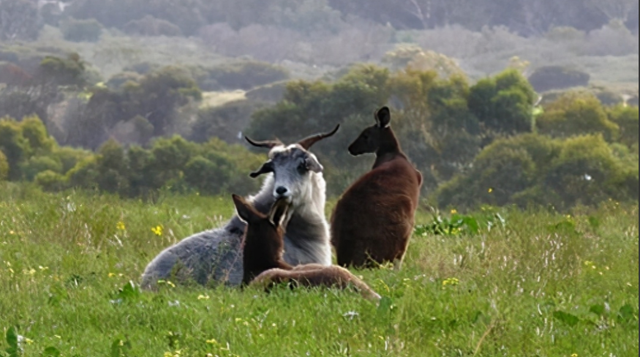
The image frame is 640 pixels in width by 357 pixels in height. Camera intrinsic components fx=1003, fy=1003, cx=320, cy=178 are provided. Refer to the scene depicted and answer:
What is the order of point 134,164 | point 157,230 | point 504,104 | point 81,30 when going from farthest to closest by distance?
point 81,30 < point 504,104 < point 134,164 < point 157,230

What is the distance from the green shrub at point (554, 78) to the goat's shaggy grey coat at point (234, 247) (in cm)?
9554

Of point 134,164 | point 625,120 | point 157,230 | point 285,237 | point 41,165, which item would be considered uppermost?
point 285,237

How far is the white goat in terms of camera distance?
30.3 ft

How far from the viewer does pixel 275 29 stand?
101m

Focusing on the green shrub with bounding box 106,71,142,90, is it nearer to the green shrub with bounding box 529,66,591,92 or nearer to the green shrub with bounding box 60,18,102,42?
the green shrub with bounding box 60,18,102,42

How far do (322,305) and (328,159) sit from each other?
51.0 m

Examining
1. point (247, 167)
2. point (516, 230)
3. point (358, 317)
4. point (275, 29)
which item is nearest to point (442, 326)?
point (358, 317)

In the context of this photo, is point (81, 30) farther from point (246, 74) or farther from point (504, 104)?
point (504, 104)

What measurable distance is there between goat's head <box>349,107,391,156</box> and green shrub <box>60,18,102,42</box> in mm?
78854

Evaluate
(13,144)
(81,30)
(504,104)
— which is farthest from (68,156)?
(81,30)

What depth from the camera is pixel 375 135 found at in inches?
500

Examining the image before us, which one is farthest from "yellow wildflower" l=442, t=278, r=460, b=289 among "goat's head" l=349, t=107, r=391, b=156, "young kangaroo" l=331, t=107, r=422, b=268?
"goat's head" l=349, t=107, r=391, b=156

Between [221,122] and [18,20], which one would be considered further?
[221,122]

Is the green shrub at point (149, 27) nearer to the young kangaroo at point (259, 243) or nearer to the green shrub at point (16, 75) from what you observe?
the green shrub at point (16, 75)
